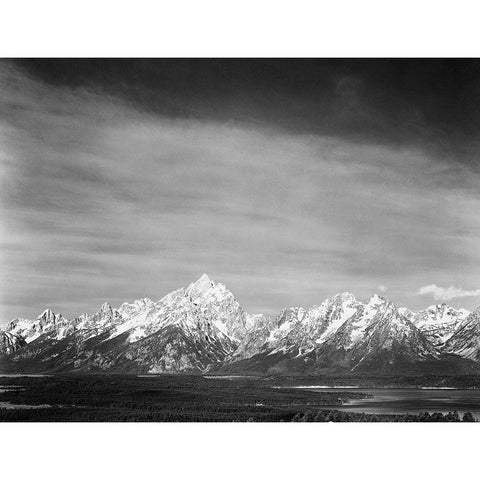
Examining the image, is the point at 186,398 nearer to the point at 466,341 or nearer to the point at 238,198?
the point at 238,198

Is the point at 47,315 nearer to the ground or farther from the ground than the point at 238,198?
nearer to the ground

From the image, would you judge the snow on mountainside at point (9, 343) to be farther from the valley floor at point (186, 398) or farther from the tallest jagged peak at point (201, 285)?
the tallest jagged peak at point (201, 285)

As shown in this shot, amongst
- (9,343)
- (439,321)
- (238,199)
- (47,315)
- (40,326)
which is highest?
(238,199)

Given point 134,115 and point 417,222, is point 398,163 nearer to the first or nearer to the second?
point 417,222

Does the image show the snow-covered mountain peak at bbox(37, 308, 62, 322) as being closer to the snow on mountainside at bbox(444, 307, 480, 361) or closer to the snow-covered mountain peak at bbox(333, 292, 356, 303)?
the snow-covered mountain peak at bbox(333, 292, 356, 303)

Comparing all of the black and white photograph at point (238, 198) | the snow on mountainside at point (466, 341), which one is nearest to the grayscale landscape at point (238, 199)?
the black and white photograph at point (238, 198)

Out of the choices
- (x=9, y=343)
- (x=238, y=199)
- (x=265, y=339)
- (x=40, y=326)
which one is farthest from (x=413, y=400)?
(x=9, y=343)

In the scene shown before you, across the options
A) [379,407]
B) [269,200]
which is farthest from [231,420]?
[269,200]
